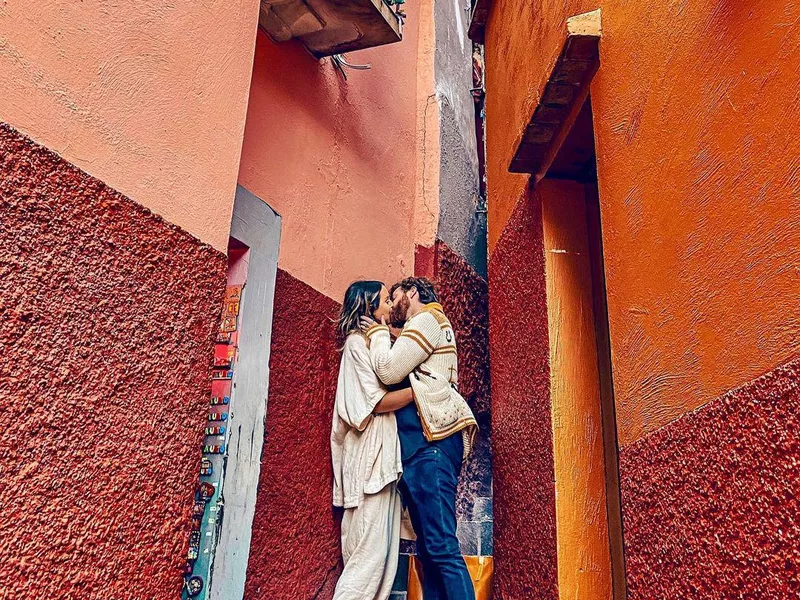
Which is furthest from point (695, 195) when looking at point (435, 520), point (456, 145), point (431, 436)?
point (456, 145)

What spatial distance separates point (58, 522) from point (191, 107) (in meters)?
1.19

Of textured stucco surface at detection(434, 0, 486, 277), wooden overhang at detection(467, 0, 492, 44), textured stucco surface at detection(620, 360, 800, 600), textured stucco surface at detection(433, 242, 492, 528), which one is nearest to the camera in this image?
textured stucco surface at detection(620, 360, 800, 600)

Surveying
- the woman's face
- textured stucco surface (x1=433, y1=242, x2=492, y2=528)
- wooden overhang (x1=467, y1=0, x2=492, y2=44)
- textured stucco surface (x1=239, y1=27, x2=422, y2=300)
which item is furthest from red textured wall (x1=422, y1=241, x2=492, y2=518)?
wooden overhang (x1=467, y1=0, x2=492, y2=44)

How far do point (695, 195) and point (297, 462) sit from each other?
1.97m

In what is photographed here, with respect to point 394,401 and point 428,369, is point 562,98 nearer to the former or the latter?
point 428,369

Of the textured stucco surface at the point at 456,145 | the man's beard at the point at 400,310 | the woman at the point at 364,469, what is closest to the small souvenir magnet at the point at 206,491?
the woman at the point at 364,469

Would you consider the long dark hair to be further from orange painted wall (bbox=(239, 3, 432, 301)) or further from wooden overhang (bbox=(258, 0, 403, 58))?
wooden overhang (bbox=(258, 0, 403, 58))

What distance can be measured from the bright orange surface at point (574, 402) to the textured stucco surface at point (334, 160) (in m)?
1.12

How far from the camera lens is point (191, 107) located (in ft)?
6.53

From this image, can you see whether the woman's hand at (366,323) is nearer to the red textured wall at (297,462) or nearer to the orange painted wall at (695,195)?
the red textured wall at (297,462)

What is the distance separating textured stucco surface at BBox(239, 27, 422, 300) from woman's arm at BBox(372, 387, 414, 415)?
0.61m

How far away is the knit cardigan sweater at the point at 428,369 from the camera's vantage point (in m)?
3.01

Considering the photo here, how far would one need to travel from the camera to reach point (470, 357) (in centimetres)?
430

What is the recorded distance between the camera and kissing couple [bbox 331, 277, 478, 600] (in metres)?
2.86
